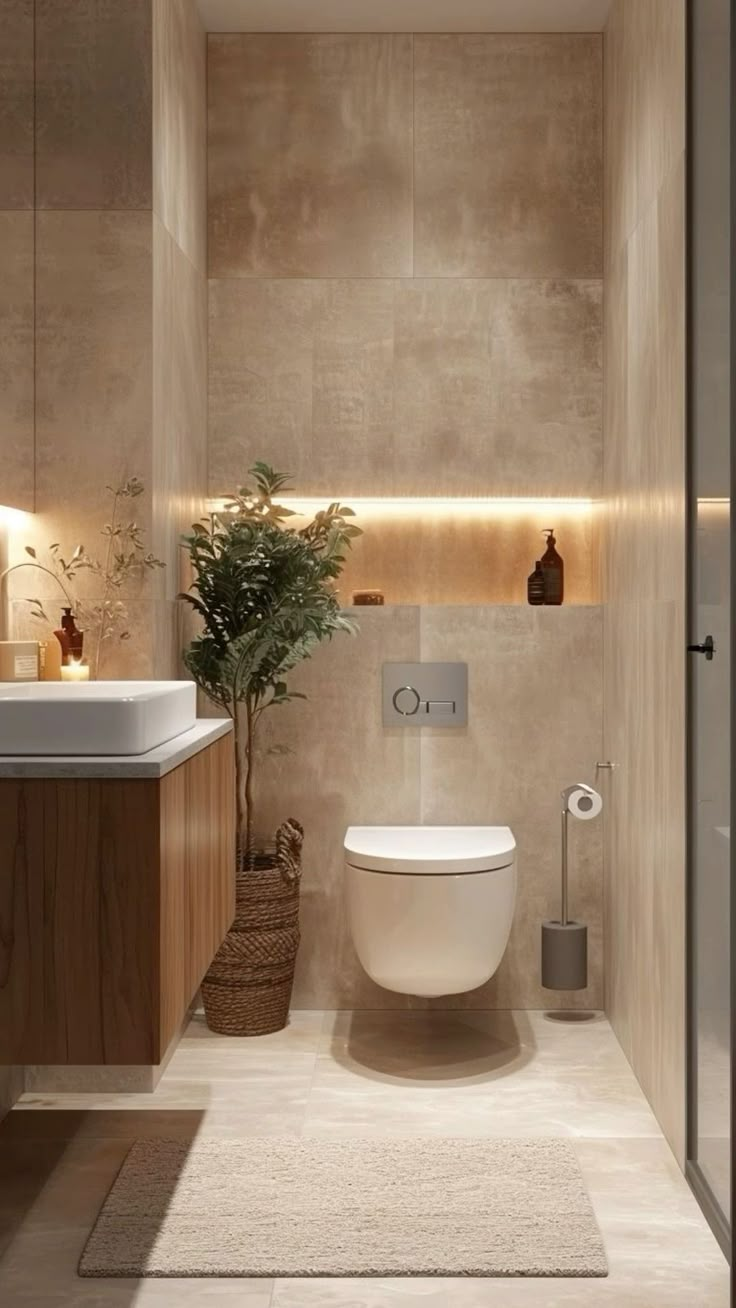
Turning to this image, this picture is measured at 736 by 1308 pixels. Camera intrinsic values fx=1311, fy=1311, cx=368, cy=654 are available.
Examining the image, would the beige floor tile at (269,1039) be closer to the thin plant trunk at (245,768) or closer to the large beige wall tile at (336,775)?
the large beige wall tile at (336,775)

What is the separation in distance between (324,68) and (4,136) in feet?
3.77

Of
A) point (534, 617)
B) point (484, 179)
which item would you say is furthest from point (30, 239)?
point (534, 617)

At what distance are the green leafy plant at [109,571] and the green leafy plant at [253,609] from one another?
293mm

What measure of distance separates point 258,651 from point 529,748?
2.83 ft

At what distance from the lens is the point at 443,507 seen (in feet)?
12.6

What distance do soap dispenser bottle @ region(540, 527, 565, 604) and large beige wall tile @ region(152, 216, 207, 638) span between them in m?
1.00

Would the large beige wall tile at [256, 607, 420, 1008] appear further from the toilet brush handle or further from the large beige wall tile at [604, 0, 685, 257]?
the large beige wall tile at [604, 0, 685, 257]

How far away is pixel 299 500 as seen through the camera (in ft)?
12.5

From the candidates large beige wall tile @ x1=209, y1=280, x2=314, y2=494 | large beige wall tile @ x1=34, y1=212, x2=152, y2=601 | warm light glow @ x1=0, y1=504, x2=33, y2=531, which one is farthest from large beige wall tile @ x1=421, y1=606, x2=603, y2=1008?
warm light glow @ x1=0, y1=504, x2=33, y2=531

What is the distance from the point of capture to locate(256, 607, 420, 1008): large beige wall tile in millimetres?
3648

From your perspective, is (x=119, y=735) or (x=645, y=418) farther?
(x=645, y=418)

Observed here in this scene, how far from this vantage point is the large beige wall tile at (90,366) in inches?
119

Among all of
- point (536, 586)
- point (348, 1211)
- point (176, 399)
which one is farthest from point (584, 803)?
point (176, 399)

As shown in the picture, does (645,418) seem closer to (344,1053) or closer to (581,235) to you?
(581,235)
